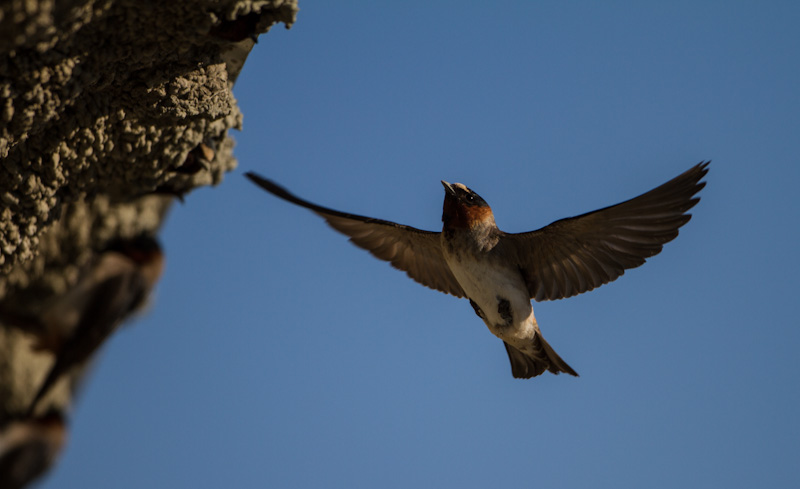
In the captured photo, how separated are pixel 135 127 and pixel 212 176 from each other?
4.24ft

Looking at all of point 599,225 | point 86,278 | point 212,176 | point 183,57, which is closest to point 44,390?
point 86,278

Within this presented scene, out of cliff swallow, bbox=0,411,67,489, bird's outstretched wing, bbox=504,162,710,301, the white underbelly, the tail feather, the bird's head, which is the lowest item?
cliff swallow, bbox=0,411,67,489

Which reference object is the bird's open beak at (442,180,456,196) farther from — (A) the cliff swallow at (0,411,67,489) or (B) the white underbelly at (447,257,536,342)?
(A) the cliff swallow at (0,411,67,489)

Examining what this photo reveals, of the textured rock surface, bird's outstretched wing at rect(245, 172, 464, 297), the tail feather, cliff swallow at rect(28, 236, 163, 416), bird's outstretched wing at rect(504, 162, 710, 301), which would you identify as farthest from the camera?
bird's outstretched wing at rect(245, 172, 464, 297)

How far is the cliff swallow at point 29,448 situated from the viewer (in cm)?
604

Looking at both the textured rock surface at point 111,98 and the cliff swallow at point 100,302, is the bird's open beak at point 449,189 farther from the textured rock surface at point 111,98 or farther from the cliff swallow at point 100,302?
the cliff swallow at point 100,302

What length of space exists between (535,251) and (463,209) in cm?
62

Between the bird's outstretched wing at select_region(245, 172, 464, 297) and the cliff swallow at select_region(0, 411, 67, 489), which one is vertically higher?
the bird's outstretched wing at select_region(245, 172, 464, 297)

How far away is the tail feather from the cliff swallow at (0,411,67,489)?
372cm

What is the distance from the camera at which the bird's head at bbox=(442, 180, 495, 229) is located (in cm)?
570

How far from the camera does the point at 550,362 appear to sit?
6.12 metres

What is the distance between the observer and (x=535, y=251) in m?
5.81

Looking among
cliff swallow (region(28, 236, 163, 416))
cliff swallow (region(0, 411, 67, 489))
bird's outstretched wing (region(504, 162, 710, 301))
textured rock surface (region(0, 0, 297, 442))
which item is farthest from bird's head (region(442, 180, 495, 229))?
cliff swallow (region(0, 411, 67, 489))

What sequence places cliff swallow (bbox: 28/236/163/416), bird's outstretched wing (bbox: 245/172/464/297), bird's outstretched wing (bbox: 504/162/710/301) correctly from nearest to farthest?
bird's outstretched wing (bbox: 504/162/710/301) < cliff swallow (bbox: 28/236/163/416) < bird's outstretched wing (bbox: 245/172/464/297)
